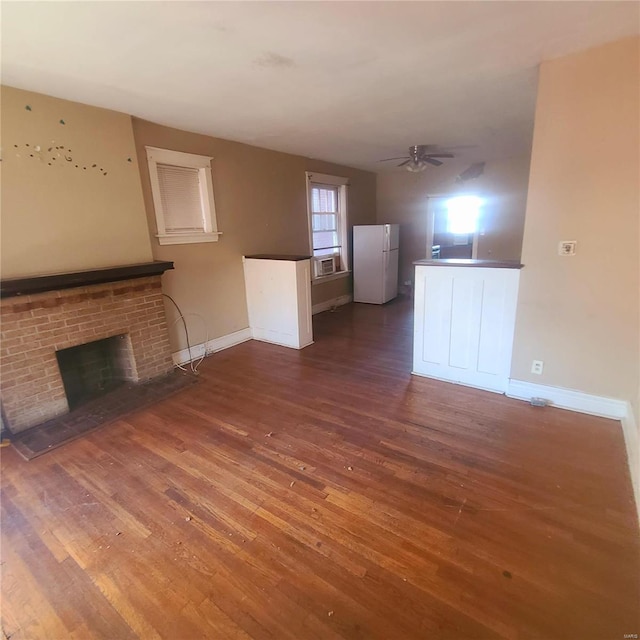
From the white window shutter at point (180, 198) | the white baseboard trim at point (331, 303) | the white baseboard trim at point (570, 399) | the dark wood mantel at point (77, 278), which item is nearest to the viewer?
the dark wood mantel at point (77, 278)

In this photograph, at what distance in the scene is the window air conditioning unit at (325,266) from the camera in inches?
228

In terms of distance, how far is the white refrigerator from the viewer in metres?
6.11

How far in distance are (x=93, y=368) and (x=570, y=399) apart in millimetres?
Result: 4126

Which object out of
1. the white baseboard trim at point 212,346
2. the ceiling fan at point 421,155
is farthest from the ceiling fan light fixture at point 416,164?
the white baseboard trim at point 212,346

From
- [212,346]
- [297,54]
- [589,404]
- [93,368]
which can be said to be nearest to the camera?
[297,54]

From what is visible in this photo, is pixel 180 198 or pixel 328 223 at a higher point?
pixel 180 198

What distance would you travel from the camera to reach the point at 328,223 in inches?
241

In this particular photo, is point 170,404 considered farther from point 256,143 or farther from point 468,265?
point 256,143

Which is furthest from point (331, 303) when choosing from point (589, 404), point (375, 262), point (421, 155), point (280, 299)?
point (589, 404)

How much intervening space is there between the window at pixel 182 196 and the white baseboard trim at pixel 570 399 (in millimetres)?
3432

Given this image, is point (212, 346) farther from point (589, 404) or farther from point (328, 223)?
point (589, 404)

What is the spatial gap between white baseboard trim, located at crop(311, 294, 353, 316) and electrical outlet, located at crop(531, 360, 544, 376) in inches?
135

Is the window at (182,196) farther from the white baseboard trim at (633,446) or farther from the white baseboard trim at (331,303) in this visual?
the white baseboard trim at (633,446)

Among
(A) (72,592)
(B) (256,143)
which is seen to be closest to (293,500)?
(A) (72,592)
